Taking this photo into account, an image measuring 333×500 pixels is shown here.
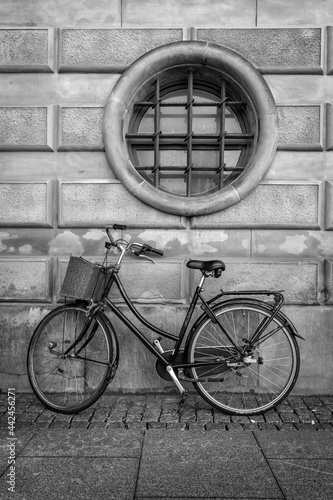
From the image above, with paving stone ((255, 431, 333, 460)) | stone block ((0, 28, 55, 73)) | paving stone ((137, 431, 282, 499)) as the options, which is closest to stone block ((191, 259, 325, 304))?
paving stone ((255, 431, 333, 460))

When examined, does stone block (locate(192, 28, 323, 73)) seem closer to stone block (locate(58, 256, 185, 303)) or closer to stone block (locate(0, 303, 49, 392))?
stone block (locate(58, 256, 185, 303))

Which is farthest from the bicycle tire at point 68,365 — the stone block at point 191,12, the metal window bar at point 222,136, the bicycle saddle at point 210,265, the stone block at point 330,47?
the stone block at point 330,47

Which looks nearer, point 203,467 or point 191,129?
point 203,467

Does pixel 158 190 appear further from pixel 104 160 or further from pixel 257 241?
pixel 257 241

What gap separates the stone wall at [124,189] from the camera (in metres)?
4.57

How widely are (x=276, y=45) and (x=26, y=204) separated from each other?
2.88 m

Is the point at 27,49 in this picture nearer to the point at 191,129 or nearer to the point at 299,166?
the point at 191,129

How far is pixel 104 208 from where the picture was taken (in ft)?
15.1

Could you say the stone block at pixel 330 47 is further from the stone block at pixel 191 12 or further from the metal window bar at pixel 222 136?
the metal window bar at pixel 222 136

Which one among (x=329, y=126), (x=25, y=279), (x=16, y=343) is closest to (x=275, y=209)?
(x=329, y=126)

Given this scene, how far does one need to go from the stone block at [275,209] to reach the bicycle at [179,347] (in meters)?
0.71

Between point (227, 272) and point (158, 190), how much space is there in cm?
104

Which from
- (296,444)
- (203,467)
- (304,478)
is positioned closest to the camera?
(304,478)

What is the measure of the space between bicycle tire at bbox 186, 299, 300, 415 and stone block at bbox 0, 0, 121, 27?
3.01 metres
